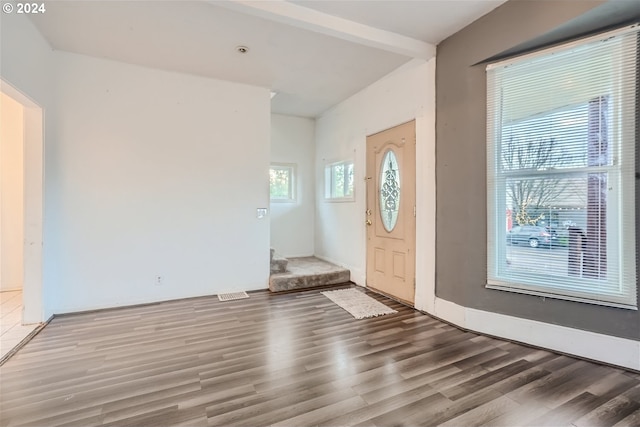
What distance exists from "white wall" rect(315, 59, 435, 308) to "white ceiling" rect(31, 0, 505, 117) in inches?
12.0

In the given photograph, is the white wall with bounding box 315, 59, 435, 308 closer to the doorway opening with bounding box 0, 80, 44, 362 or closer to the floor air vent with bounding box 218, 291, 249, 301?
the floor air vent with bounding box 218, 291, 249, 301

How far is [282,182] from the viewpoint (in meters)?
5.87

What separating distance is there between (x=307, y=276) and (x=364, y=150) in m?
2.12

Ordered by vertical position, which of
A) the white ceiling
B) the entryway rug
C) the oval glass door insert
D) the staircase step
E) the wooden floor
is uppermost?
the white ceiling

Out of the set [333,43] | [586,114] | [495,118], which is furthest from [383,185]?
[586,114]

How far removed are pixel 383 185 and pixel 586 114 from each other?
2.22 m

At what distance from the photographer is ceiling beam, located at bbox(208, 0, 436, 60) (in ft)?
7.77

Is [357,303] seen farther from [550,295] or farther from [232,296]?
[550,295]

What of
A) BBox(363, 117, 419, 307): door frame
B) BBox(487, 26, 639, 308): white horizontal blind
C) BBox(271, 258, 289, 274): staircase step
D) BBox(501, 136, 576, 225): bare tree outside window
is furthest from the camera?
BBox(271, 258, 289, 274): staircase step

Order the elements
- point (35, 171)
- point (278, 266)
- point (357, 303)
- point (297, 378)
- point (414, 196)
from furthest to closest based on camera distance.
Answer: point (278, 266), point (357, 303), point (414, 196), point (35, 171), point (297, 378)

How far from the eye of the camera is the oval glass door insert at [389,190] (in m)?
3.90

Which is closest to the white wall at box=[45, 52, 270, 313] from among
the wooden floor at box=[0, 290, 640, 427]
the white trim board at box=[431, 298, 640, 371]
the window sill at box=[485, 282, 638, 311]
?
the wooden floor at box=[0, 290, 640, 427]

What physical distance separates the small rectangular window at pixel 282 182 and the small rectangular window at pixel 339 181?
29.8 inches

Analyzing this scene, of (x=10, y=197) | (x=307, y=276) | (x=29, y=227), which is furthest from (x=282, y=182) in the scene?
(x=10, y=197)
